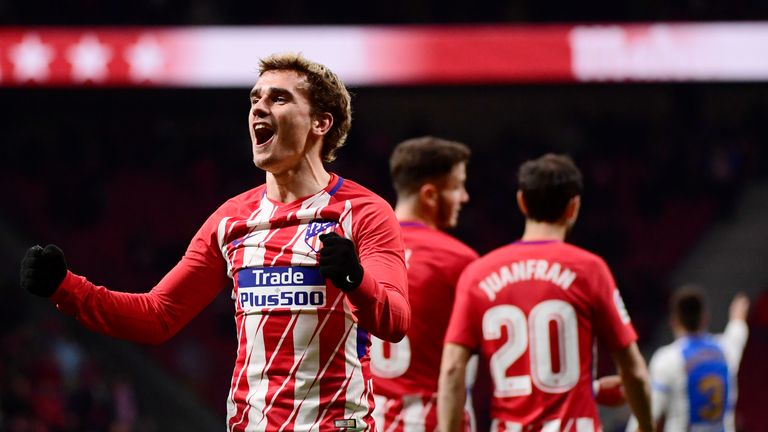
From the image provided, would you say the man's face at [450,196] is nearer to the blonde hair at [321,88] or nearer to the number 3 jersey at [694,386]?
the blonde hair at [321,88]

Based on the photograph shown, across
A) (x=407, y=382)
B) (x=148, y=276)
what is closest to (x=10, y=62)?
(x=148, y=276)

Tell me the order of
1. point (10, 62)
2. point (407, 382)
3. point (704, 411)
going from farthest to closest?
point (10, 62) < point (704, 411) < point (407, 382)

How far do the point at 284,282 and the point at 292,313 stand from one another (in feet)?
0.27

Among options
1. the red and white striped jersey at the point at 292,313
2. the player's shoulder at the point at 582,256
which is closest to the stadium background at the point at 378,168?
the player's shoulder at the point at 582,256

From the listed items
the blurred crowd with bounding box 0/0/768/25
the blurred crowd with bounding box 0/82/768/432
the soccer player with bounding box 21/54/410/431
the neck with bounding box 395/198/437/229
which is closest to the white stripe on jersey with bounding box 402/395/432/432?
the neck with bounding box 395/198/437/229

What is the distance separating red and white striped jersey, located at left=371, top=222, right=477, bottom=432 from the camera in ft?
13.9

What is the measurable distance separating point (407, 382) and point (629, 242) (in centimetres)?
1232

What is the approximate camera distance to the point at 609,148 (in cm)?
1722

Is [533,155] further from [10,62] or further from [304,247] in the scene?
[304,247]

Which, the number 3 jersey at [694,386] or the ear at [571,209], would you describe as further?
the number 3 jersey at [694,386]

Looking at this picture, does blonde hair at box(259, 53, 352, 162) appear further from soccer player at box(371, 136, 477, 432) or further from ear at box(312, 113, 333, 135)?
Result: soccer player at box(371, 136, 477, 432)

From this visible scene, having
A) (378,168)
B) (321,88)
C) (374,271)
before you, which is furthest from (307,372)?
(378,168)

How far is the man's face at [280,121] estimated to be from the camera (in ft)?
9.73

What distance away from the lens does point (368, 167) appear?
16.7 metres
